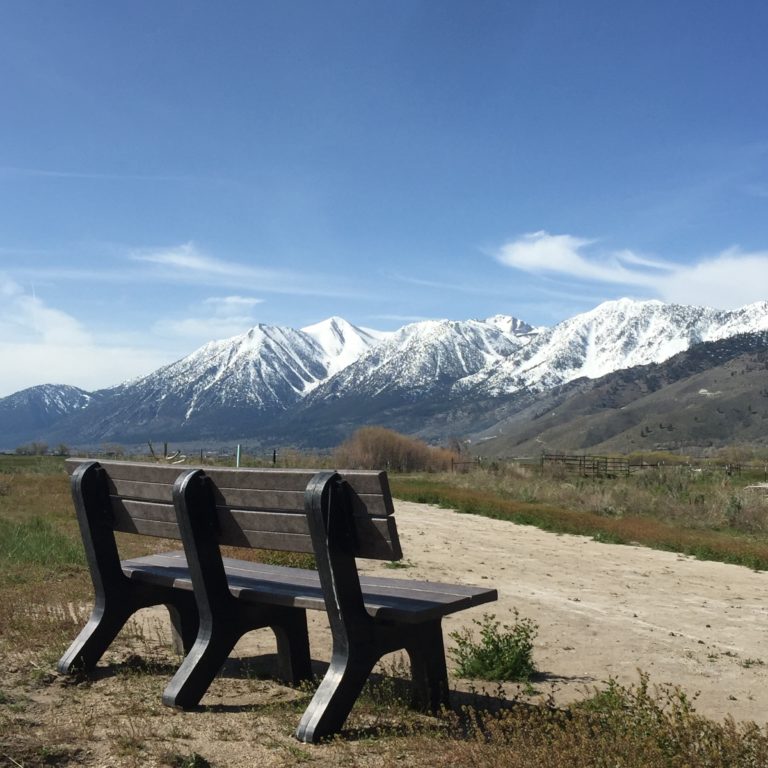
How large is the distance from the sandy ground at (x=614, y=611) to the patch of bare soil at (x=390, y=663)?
20mm

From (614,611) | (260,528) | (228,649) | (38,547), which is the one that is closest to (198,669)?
(228,649)

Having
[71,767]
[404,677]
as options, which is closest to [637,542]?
[404,677]

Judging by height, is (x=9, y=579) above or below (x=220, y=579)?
below

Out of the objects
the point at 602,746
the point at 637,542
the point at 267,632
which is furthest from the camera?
the point at 637,542

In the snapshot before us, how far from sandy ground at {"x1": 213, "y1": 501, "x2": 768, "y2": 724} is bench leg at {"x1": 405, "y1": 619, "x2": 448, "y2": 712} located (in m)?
0.93

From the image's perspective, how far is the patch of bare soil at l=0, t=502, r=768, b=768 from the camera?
3.78 metres

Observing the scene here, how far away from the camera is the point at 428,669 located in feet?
15.0

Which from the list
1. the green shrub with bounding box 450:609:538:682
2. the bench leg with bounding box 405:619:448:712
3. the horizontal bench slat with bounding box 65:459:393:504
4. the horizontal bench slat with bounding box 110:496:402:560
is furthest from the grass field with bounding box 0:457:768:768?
the horizontal bench slat with bounding box 65:459:393:504

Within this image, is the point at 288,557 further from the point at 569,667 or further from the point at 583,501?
the point at 583,501

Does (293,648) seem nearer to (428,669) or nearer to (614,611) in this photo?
(428,669)

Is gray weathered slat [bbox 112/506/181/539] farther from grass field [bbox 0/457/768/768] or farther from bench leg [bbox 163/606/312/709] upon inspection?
grass field [bbox 0/457/768/768]

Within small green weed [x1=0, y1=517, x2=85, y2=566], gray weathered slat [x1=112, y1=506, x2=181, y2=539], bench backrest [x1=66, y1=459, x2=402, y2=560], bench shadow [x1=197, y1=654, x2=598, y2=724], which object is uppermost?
bench backrest [x1=66, y1=459, x2=402, y2=560]

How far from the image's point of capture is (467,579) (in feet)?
33.4

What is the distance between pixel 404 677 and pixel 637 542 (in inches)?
471
